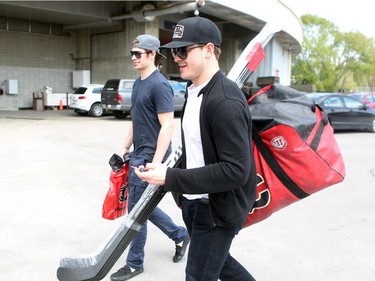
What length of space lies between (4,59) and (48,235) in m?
24.2

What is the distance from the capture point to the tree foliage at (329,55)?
61.8 meters

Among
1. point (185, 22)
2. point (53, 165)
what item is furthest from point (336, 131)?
point (185, 22)

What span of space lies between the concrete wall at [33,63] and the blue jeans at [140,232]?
80.6ft

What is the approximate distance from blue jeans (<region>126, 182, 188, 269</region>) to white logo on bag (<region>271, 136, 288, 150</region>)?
1355 mm

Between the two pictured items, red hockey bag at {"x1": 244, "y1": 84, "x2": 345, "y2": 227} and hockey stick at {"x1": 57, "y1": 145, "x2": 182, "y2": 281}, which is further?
hockey stick at {"x1": 57, "y1": 145, "x2": 182, "y2": 281}

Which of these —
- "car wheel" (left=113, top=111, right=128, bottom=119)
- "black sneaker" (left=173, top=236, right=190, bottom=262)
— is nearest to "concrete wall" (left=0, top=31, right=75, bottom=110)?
"car wheel" (left=113, top=111, right=128, bottom=119)

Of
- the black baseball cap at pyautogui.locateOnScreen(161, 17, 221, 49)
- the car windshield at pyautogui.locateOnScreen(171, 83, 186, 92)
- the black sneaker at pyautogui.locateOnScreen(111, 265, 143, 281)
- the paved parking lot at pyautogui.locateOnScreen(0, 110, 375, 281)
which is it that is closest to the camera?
the black baseball cap at pyautogui.locateOnScreen(161, 17, 221, 49)

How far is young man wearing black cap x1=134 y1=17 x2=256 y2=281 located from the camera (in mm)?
1834

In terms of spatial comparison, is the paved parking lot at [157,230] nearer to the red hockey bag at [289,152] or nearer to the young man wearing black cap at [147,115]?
the young man wearing black cap at [147,115]

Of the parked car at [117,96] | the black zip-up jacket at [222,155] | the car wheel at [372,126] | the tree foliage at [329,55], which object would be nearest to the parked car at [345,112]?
the car wheel at [372,126]

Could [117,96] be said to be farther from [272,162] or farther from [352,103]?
[272,162]

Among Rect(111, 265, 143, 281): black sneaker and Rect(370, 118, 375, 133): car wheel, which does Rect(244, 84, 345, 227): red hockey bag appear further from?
Rect(370, 118, 375, 133): car wheel

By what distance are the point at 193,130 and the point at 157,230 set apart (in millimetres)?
2813

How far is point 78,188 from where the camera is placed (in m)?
6.27
